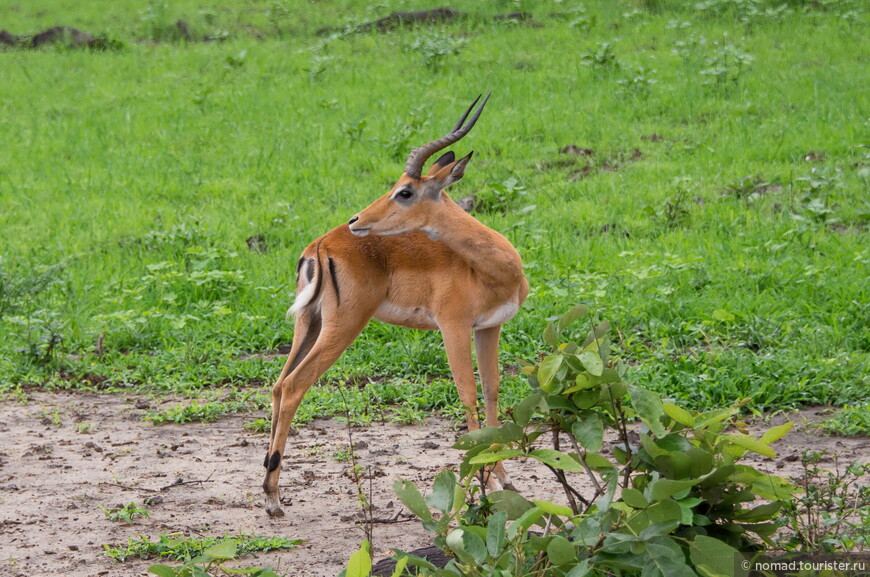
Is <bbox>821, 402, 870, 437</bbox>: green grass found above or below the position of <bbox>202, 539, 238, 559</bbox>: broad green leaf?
below

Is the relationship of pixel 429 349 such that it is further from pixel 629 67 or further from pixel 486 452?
pixel 629 67

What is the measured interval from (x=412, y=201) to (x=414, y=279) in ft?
1.27

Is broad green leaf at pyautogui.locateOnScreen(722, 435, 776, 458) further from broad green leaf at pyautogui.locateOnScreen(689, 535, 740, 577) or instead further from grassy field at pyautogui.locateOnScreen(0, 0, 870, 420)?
grassy field at pyautogui.locateOnScreen(0, 0, 870, 420)

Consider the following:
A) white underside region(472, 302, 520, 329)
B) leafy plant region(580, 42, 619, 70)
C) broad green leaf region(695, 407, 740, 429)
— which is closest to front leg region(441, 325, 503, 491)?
white underside region(472, 302, 520, 329)

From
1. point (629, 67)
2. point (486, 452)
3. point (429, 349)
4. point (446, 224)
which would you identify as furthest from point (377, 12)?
point (486, 452)

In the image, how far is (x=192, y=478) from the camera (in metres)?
4.84

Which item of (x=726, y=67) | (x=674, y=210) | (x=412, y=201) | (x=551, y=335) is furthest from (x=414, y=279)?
(x=726, y=67)

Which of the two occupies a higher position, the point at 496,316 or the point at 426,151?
the point at 426,151

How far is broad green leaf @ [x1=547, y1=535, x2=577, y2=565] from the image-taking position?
253cm

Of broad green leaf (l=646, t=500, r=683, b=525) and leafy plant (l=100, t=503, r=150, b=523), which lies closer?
broad green leaf (l=646, t=500, r=683, b=525)

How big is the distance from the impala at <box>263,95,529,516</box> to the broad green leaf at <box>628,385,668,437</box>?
1.97 meters

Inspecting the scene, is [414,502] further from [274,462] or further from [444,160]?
[444,160]

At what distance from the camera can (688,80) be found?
11.6 m

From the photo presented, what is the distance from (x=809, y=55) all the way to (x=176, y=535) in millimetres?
10721
